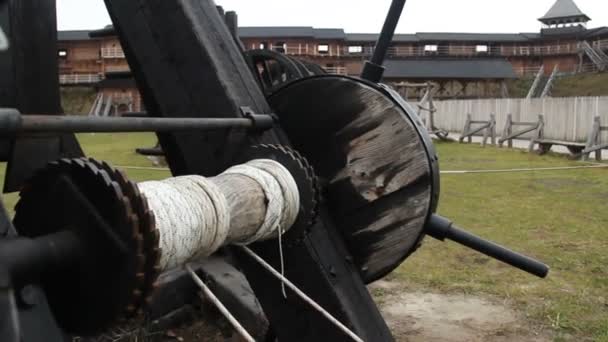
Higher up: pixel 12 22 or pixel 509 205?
pixel 12 22

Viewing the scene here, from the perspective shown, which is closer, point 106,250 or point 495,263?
point 106,250

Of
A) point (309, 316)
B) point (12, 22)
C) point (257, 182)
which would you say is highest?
point (12, 22)

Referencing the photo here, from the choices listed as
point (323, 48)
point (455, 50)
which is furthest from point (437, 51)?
point (323, 48)

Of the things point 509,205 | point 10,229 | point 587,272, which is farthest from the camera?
point 509,205

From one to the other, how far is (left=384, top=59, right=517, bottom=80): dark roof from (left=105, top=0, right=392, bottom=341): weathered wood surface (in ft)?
157

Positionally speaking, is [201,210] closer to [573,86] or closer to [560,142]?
[560,142]

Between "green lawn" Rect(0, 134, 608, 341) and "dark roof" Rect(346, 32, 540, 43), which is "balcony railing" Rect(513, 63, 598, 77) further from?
"green lawn" Rect(0, 134, 608, 341)

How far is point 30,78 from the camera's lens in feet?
6.28

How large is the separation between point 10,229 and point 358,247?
1168 millimetres

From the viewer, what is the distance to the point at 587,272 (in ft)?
14.9

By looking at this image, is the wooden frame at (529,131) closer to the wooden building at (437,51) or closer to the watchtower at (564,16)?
the wooden building at (437,51)

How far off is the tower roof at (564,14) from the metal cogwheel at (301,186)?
69.8 meters

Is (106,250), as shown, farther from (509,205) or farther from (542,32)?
(542,32)

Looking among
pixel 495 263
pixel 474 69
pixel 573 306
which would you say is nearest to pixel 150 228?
pixel 573 306
